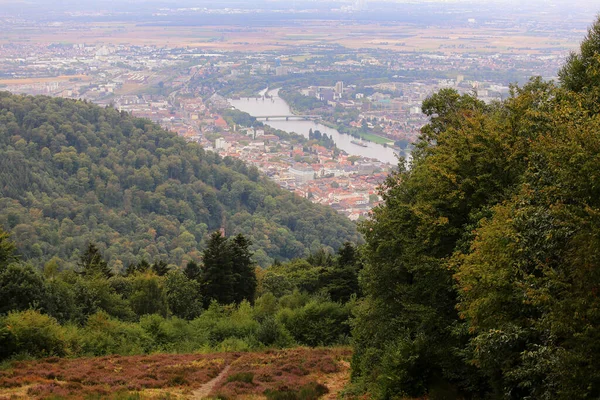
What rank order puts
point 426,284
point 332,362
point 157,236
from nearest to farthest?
point 426,284
point 332,362
point 157,236

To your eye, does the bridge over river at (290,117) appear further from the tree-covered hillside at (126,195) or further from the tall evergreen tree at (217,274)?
the tall evergreen tree at (217,274)

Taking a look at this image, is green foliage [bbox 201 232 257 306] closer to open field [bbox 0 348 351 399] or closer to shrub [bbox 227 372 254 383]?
open field [bbox 0 348 351 399]

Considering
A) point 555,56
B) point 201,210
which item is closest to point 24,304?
point 201,210

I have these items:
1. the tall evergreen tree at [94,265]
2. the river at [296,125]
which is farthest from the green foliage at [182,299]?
the river at [296,125]

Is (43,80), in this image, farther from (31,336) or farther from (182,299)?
(31,336)

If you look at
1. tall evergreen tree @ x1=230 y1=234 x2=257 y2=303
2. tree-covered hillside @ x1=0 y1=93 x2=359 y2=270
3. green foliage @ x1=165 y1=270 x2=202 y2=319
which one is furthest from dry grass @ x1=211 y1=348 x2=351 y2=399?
tree-covered hillside @ x1=0 y1=93 x2=359 y2=270

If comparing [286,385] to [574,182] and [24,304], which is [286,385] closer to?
[574,182]
